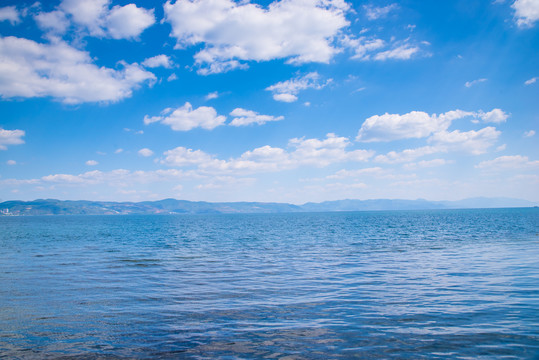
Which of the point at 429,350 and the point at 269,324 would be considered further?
the point at 269,324

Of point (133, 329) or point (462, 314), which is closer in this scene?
point (133, 329)

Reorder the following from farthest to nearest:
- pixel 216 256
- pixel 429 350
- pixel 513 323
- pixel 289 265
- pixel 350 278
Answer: pixel 216 256 → pixel 289 265 → pixel 350 278 → pixel 513 323 → pixel 429 350

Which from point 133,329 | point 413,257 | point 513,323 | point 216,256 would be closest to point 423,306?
point 513,323

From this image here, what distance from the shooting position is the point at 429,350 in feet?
32.6

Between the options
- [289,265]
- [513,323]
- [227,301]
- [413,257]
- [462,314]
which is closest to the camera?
[513,323]

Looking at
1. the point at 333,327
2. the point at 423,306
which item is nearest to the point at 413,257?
the point at 423,306

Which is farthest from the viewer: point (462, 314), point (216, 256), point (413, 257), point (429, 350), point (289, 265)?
point (216, 256)

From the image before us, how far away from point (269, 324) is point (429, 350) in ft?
18.4

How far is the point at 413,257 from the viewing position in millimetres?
30469

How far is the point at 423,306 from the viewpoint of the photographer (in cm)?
1459

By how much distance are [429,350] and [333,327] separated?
334 centimetres

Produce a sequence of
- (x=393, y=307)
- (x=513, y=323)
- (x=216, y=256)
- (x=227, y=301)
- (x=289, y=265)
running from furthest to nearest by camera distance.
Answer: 1. (x=216, y=256)
2. (x=289, y=265)
3. (x=227, y=301)
4. (x=393, y=307)
5. (x=513, y=323)

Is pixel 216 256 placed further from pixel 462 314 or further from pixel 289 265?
pixel 462 314

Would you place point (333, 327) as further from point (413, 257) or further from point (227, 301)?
point (413, 257)
